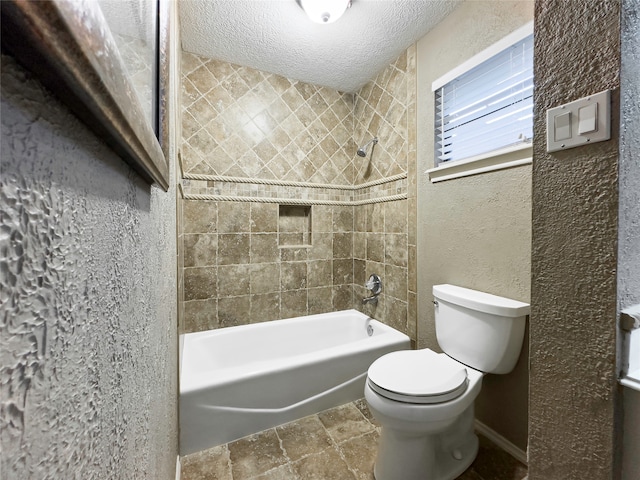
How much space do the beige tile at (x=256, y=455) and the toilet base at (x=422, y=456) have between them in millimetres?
473

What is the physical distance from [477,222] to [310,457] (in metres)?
1.41

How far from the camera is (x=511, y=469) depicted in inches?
52.6

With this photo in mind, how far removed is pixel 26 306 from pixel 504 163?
5.47ft

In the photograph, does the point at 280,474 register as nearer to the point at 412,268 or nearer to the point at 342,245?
the point at 412,268

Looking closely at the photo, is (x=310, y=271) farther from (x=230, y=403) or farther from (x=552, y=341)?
(x=552, y=341)

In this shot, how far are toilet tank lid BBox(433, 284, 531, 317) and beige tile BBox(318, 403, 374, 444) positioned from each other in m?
0.81

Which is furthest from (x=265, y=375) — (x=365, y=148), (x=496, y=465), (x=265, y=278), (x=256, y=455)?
(x=365, y=148)

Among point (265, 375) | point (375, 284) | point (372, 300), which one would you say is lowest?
point (265, 375)

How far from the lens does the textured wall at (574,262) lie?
0.63m

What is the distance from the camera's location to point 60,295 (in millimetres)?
193

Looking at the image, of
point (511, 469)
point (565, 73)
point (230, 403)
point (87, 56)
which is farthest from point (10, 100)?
point (511, 469)

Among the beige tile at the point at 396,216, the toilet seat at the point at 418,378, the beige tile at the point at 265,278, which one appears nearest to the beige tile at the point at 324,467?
the toilet seat at the point at 418,378

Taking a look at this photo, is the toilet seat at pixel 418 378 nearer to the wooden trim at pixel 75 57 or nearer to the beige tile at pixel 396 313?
the beige tile at pixel 396 313

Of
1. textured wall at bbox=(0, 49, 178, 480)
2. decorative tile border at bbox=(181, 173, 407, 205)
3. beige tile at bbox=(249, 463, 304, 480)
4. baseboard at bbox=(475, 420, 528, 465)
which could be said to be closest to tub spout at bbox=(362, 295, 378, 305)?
decorative tile border at bbox=(181, 173, 407, 205)
